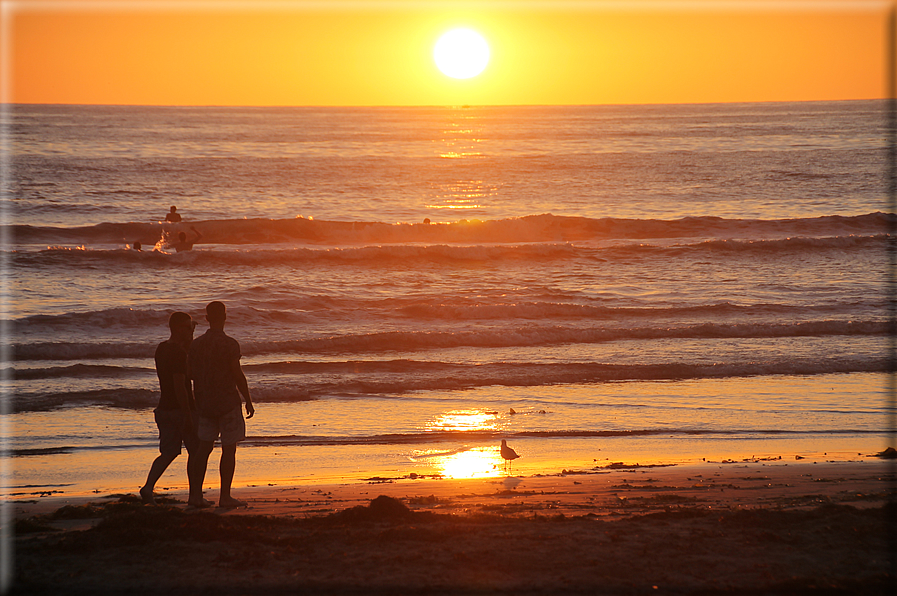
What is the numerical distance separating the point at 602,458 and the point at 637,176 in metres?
42.3

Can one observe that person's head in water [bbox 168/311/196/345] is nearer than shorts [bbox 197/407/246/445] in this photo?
No

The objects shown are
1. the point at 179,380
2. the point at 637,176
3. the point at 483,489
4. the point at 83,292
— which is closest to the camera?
the point at 179,380

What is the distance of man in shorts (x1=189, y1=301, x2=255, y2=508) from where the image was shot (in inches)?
234

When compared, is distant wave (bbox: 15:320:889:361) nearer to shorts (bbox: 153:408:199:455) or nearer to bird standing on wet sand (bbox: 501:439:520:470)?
bird standing on wet sand (bbox: 501:439:520:470)

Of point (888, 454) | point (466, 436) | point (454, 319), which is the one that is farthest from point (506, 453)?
point (454, 319)

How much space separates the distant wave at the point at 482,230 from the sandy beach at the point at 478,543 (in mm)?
22976

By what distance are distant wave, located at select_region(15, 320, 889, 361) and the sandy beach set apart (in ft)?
25.2

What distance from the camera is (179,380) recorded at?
239 inches

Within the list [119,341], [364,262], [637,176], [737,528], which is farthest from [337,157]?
[737,528]

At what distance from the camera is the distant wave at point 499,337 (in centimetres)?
1364

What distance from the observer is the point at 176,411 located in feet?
20.3

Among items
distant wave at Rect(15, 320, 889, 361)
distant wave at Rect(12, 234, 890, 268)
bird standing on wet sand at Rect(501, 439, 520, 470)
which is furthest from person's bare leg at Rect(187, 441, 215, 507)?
distant wave at Rect(12, 234, 890, 268)

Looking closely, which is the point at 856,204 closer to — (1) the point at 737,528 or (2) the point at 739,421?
(2) the point at 739,421

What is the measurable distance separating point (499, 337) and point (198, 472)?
360 inches
